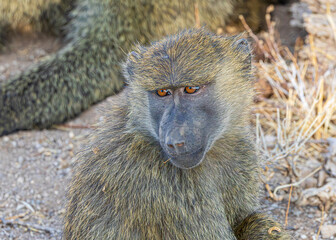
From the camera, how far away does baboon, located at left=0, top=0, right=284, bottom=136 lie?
3418 mm

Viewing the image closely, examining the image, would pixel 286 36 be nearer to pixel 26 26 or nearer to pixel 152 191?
pixel 26 26

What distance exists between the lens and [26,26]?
4043mm

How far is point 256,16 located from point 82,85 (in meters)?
1.46

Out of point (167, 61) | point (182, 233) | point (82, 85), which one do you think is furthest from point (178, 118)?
point (82, 85)

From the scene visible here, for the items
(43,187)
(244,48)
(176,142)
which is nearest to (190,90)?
(176,142)

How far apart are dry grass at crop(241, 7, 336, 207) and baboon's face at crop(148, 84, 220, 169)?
80 centimetres

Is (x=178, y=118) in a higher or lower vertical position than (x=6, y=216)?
higher

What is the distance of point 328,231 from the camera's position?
97.3 inches

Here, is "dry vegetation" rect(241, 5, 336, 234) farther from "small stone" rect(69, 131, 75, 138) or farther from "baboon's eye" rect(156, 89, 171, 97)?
"small stone" rect(69, 131, 75, 138)

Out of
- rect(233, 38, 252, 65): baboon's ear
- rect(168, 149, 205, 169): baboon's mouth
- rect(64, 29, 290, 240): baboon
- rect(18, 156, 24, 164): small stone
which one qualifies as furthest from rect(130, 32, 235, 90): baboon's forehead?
rect(18, 156, 24, 164): small stone

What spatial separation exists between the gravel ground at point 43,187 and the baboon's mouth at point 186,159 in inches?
34.0

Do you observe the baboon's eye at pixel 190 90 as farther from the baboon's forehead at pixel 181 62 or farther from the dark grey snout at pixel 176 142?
the dark grey snout at pixel 176 142

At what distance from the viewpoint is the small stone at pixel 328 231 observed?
8.06 feet

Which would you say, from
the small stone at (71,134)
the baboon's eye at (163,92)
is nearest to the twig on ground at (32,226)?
the small stone at (71,134)
